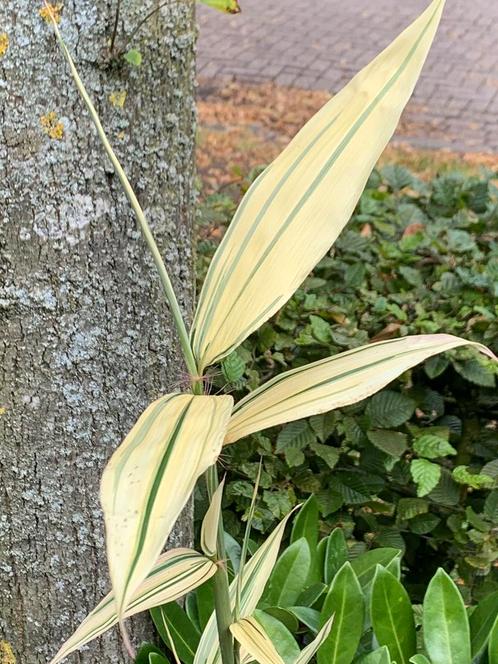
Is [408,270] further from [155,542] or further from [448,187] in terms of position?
[155,542]

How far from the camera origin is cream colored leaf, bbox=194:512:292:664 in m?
1.16

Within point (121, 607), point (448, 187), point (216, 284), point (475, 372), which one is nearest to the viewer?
point (121, 607)

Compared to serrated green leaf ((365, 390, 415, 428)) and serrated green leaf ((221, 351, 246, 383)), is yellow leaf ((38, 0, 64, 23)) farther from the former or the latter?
serrated green leaf ((365, 390, 415, 428))

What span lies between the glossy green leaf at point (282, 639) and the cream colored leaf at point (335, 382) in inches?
25.7

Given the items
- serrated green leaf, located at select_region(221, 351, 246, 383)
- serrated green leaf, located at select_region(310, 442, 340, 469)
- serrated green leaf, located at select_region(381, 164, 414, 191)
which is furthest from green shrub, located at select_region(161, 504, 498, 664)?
serrated green leaf, located at select_region(381, 164, 414, 191)

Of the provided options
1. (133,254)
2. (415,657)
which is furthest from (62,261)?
(415,657)

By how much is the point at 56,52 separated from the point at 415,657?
45.7 inches

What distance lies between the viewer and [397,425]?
1.71 metres

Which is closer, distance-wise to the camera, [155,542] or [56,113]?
[155,542]

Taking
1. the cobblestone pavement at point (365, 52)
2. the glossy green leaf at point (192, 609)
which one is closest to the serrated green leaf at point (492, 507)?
the glossy green leaf at point (192, 609)

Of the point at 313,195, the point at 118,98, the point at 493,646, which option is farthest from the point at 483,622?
the point at 118,98

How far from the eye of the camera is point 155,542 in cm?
61

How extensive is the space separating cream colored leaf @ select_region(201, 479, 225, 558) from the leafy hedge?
69cm

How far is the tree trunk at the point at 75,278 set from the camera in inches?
45.7
